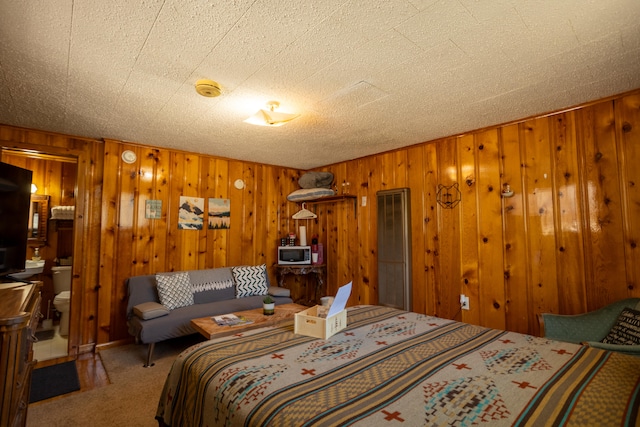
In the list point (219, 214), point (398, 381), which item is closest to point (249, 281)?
point (219, 214)

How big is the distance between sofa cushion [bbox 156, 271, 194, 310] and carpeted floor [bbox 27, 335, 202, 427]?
56 centimetres

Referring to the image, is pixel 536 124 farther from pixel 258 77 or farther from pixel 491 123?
pixel 258 77

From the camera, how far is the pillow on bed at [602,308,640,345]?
1918 millimetres

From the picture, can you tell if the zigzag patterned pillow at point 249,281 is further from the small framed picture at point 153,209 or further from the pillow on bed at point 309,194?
the pillow on bed at point 309,194

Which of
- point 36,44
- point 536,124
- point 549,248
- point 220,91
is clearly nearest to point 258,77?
point 220,91

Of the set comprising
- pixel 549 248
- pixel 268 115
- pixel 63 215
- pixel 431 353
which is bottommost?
pixel 431 353

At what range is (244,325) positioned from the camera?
2719 mm

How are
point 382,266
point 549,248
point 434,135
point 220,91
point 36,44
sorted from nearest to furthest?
point 36,44
point 220,91
point 549,248
point 434,135
point 382,266

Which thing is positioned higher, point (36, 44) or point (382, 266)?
point (36, 44)

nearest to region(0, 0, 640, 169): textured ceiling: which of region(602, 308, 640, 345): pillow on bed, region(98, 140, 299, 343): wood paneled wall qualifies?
region(98, 140, 299, 343): wood paneled wall

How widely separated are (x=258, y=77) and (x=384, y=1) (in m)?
1.00

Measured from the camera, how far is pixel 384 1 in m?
1.45

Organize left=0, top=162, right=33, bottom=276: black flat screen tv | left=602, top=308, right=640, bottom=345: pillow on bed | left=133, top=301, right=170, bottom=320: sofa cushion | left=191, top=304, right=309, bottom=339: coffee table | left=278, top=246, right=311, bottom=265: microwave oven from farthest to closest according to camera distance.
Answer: left=278, top=246, right=311, bottom=265: microwave oven < left=133, top=301, right=170, bottom=320: sofa cushion < left=191, top=304, right=309, bottom=339: coffee table < left=0, top=162, right=33, bottom=276: black flat screen tv < left=602, top=308, right=640, bottom=345: pillow on bed

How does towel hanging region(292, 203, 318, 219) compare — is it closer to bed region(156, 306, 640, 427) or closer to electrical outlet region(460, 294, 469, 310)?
electrical outlet region(460, 294, 469, 310)
